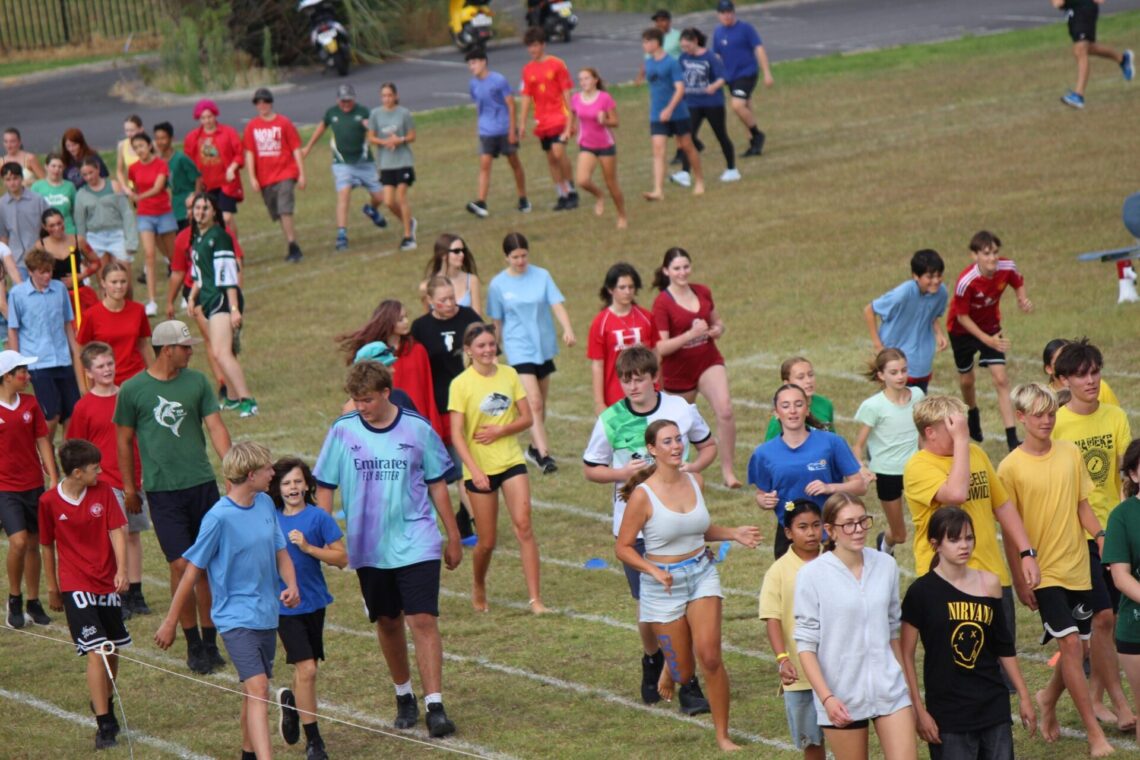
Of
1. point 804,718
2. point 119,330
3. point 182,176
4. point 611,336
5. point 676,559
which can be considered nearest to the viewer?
point 804,718

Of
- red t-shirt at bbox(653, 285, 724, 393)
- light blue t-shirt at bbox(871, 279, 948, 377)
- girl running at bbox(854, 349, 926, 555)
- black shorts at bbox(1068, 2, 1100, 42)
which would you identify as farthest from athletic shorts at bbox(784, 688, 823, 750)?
black shorts at bbox(1068, 2, 1100, 42)

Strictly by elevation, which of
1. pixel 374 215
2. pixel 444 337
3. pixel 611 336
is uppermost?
pixel 444 337

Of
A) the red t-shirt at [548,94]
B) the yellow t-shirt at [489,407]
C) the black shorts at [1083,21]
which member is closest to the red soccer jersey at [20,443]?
the yellow t-shirt at [489,407]

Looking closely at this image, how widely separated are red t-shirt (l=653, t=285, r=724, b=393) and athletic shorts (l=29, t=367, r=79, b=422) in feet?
15.7

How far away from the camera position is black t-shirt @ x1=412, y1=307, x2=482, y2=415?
11.7 metres

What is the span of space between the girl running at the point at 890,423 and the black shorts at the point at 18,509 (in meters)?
5.31

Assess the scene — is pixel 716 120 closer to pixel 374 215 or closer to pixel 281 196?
pixel 374 215

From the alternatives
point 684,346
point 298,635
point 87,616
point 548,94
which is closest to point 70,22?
point 548,94

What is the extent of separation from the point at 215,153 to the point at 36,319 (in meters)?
8.05

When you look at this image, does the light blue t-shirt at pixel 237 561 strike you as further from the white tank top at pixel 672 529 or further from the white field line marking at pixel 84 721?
the white tank top at pixel 672 529

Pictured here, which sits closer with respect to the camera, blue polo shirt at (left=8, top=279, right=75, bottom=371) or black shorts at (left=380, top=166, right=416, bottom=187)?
blue polo shirt at (left=8, top=279, right=75, bottom=371)

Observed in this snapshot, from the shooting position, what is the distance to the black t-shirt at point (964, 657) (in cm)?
711

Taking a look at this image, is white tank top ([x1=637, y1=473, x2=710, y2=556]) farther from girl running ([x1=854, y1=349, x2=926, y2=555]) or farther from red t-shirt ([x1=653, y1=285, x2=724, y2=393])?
red t-shirt ([x1=653, y1=285, x2=724, y2=393])

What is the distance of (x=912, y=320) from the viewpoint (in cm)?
1252
